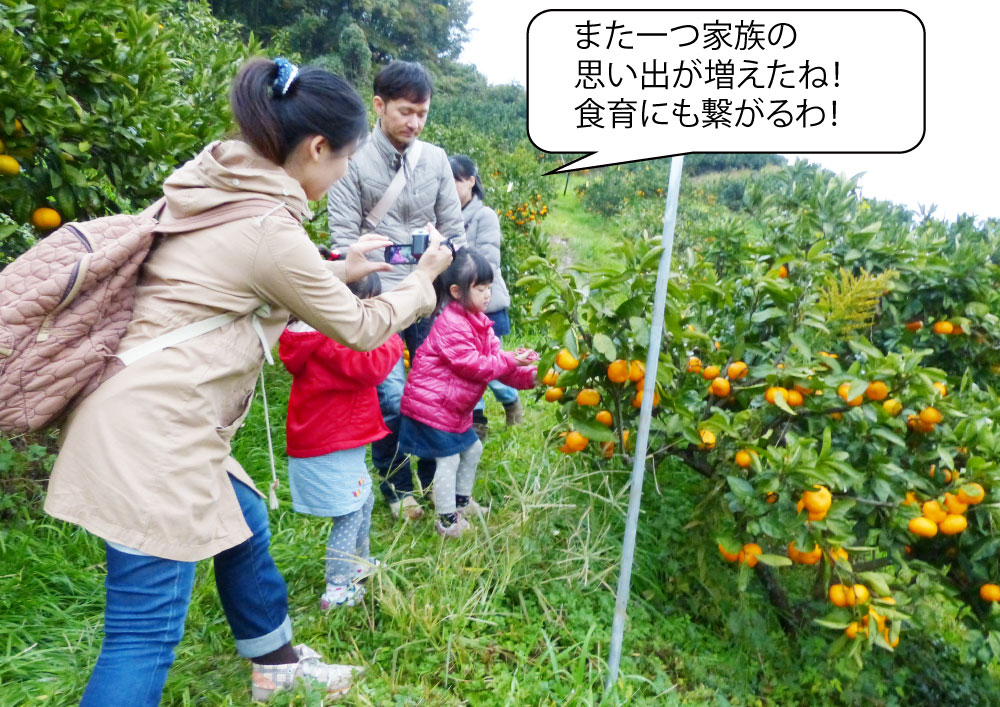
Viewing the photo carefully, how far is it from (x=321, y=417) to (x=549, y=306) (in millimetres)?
723

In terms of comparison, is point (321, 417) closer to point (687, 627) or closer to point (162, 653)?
point (162, 653)

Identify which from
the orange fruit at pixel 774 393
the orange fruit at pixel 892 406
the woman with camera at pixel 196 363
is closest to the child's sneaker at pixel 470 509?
the orange fruit at pixel 774 393

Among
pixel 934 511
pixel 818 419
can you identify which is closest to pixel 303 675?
pixel 818 419

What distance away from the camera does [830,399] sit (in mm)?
1919

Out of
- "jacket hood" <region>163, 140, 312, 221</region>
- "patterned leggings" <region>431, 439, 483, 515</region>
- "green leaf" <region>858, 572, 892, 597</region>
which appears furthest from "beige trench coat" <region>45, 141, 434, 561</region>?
"green leaf" <region>858, 572, 892, 597</region>

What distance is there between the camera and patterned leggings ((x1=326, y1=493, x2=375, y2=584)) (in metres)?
2.04

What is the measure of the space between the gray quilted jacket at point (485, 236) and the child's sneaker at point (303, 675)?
1.88 metres

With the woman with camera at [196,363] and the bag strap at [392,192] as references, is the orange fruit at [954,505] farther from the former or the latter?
the bag strap at [392,192]

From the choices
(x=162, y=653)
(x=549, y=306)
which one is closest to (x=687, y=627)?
(x=549, y=306)

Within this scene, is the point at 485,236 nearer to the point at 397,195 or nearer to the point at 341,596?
the point at 397,195

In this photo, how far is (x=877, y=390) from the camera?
1802mm

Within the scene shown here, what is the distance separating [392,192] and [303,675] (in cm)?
164

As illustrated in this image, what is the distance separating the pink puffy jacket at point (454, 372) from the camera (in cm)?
237

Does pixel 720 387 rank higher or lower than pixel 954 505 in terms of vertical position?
higher
